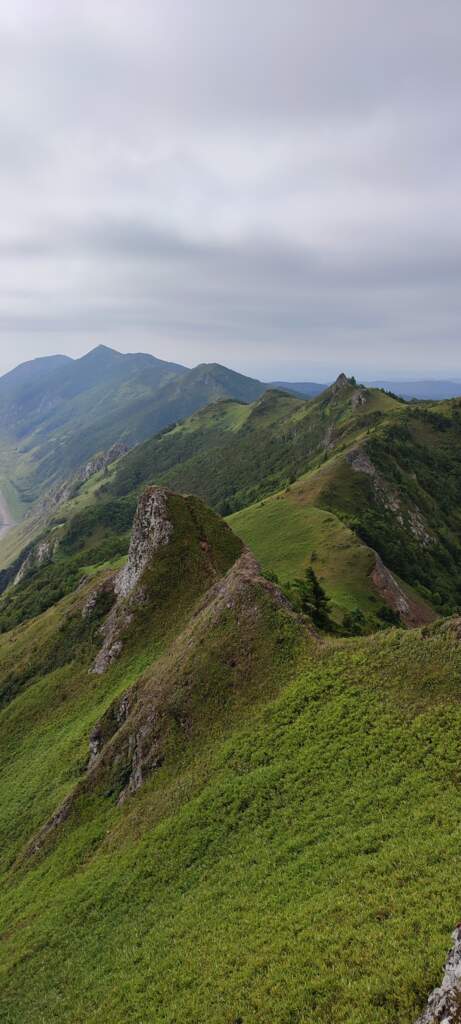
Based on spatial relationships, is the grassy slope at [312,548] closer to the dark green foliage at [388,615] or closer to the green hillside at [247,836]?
the dark green foliage at [388,615]

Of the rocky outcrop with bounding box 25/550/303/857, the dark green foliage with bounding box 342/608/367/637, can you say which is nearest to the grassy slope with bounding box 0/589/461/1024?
the rocky outcrop with bounding box 25/550/303/857

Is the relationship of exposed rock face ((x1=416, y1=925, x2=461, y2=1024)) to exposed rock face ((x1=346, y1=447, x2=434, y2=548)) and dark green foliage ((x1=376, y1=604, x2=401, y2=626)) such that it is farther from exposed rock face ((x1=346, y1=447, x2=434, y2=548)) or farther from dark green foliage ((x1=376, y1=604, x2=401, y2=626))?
exposed rock face ((x1=346, y1=447, x2=434, y2=548))

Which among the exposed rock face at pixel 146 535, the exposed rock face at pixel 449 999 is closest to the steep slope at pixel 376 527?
the exposed rock face at pixel 146 535

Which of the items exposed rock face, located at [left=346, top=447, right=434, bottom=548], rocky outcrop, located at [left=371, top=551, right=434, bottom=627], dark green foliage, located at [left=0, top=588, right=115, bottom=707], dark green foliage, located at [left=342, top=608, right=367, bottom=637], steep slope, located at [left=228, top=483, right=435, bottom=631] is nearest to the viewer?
dark green foliage, located at [left=342, top=608, right=367, bottom=637]

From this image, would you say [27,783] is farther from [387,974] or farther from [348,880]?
[387,974]

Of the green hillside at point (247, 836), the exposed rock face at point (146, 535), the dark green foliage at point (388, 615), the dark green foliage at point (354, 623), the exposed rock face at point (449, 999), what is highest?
the exposed rock face at point (146, 535)

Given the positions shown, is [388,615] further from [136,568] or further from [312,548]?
[136,568]
